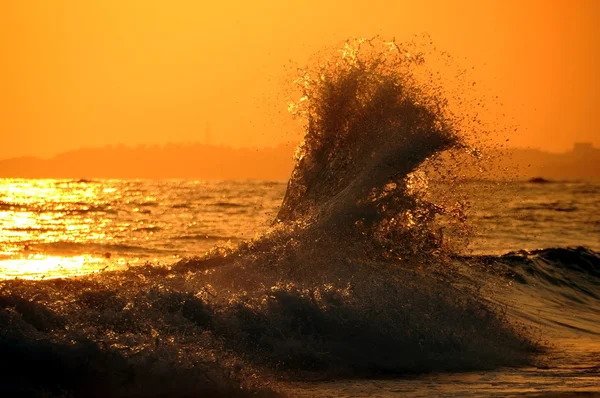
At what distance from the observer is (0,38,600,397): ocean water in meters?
7.80

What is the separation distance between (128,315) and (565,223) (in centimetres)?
3272

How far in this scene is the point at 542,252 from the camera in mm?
21891

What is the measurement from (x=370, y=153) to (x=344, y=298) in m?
4.58

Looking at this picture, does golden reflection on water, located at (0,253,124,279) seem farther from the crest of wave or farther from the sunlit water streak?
the crest of wave

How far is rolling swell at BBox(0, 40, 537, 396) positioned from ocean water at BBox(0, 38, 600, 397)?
28 millimetres

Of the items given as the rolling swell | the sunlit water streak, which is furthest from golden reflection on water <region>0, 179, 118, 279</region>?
the rolling swell

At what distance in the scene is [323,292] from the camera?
1052 centimetres

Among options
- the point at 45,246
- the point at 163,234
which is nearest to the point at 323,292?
the point at 45,246

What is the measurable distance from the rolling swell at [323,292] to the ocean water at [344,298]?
3cm

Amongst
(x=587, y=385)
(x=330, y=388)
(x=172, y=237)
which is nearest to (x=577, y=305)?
(x=587, y=385)

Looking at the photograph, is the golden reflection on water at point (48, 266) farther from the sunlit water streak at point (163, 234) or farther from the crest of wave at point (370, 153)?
the crest of wave at point (370, 153)

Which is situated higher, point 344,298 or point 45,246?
point 344,298

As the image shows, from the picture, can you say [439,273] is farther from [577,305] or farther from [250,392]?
[250,392]

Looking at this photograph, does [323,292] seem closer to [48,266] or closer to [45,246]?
[48,266]
